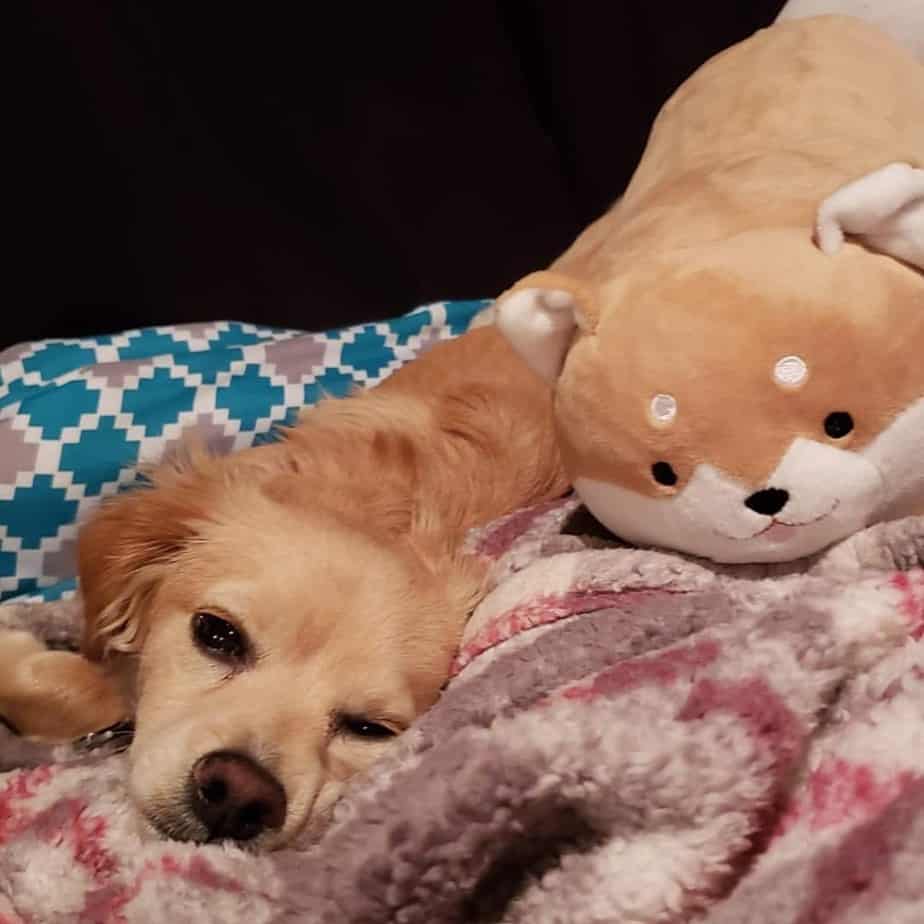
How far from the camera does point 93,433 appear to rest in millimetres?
1404

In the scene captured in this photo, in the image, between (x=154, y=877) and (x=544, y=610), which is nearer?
(x=154, y=877)

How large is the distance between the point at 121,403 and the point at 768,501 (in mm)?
893

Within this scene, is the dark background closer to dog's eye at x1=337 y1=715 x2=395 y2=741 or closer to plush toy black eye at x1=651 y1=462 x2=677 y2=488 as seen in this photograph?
dog's eye at x1=337 y1=715 x2=395 y2=741

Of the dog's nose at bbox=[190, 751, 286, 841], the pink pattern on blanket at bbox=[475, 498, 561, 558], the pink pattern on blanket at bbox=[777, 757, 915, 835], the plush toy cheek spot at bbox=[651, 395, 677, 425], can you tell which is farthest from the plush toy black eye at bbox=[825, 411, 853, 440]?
the dog's nose at bbox=[190, 751, 286, 841]

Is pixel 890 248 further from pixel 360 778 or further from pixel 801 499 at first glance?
pixel 360 778

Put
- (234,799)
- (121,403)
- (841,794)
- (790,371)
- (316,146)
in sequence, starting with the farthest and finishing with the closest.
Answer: (316,146) < (121,403) < (234,799) < (790,371) < (841,794)

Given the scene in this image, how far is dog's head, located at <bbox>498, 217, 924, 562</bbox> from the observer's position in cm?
79

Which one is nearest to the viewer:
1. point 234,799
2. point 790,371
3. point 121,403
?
point 790,371

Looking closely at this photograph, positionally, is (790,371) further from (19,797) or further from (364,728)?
(19,797)

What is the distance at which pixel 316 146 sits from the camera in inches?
64.4

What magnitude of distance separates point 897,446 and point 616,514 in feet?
0.68

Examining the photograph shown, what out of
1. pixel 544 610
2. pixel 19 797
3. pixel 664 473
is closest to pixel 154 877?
pixel 19 797

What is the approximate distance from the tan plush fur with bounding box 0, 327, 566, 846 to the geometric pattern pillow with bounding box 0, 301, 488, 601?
7.2 inches

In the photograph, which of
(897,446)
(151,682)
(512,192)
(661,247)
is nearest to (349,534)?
(151,682)
